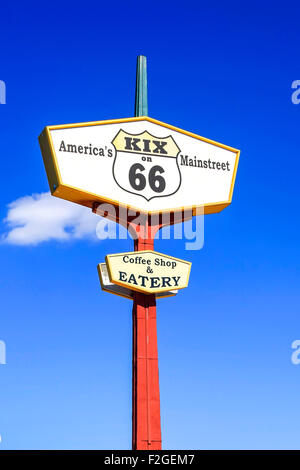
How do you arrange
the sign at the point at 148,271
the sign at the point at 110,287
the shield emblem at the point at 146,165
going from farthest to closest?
the shield emblem at the point at 146,165 → the sign at the point at 110,287 → the sign at the point at 148,271

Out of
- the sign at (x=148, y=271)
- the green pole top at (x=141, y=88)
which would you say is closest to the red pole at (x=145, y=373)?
the sign at (x=148, y=271)

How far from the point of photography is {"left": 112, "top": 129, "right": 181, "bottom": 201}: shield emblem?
26.7 metres

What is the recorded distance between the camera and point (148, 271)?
1005 inches

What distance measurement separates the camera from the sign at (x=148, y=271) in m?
25.1

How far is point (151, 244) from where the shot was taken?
2642cm

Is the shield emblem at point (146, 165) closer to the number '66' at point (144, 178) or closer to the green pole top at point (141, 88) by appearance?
the number '66' at point (144, 178)

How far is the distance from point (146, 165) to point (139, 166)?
277mm

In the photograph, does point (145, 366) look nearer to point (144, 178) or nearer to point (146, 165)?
point (144, 178)

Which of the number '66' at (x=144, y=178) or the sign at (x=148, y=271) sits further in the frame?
the number '66' at (x=144, y=178)

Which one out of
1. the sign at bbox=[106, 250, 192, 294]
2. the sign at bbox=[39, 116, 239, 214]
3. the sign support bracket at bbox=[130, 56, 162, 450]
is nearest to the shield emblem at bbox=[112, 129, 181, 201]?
the sign at bbox=[39, 116, 239, 214]

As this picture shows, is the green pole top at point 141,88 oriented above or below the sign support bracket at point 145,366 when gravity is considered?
above

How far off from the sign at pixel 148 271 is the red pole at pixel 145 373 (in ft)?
1.92
